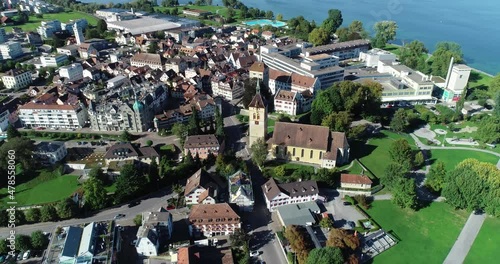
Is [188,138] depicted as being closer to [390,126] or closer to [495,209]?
[390,126]

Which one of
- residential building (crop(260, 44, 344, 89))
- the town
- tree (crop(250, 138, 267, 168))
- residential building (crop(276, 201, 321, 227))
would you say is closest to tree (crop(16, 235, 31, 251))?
the town

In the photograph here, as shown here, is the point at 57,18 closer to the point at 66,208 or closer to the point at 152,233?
the point at 66,208

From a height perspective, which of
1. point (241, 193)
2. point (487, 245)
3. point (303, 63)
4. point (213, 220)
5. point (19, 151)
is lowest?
point (487, 245)

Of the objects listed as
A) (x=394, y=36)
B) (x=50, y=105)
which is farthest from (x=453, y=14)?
(x=50, y=105)

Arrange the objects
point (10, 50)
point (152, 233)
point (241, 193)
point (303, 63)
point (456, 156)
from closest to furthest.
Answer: point (152, 233)
point (241, 193)
point (456, 156)
point (303, 63)
point (10, 50)

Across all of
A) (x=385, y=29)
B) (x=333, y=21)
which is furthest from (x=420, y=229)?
(x=333, y=21)

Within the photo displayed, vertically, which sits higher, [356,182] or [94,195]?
[94,195]
